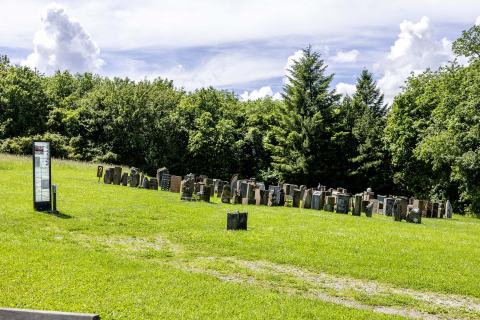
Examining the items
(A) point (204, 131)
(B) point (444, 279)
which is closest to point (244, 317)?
(B) point (444, 279)

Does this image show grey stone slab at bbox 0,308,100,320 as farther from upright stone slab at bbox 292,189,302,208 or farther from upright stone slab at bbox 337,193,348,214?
upright stone slab at bbox 292,189,302,208

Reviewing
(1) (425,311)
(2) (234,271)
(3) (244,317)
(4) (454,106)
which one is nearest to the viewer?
(3) (244,317)

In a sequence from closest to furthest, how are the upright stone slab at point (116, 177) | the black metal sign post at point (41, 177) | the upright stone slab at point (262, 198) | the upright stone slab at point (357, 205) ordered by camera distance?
the black metal sign post at point (41, 177)
the upright stone slab at point (357, 205)
the upright stone slab at point (262, 198)
the upright stone slab at point (116, 177)

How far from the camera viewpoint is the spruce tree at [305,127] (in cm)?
3609

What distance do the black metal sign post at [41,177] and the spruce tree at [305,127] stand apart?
1024 inches

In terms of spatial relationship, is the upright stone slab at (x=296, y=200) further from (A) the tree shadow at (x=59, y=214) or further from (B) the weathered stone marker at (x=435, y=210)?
(A) the tree shadow at (x=59, y=214)

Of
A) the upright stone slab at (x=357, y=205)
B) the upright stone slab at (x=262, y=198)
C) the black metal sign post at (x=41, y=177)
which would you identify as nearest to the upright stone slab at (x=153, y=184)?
the upright stone slab at (x=262, y=198)

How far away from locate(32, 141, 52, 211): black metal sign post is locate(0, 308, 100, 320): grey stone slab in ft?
30.8

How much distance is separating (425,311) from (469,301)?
1.31 meters

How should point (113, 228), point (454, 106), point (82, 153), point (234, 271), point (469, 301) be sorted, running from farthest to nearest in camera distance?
point (82, 153) < point (454, 106) < point (113, 228) < point (234, 271) < point (469, 301)

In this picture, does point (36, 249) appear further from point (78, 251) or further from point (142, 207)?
point (142, 207)

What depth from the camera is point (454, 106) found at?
2631cm

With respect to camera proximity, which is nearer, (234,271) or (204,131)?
(234,271)

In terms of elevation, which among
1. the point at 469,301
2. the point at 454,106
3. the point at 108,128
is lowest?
the point at 469,301
